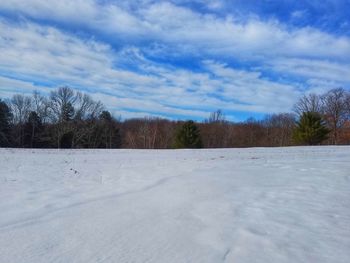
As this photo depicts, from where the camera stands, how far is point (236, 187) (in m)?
6.52

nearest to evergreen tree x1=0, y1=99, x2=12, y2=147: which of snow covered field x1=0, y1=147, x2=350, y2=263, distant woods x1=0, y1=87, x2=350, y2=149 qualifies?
distant woods x1=0, y1=87, x2=350, y2=149

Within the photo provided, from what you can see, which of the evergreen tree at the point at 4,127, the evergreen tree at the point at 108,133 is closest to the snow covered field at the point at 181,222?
the evergreen tree at the point at 4,127

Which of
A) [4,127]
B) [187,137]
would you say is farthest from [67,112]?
[187,137]

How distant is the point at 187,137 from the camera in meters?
36.2

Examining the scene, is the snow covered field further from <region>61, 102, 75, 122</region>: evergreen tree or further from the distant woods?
<region>61, 102, 75, 122</region>: evergreen tree

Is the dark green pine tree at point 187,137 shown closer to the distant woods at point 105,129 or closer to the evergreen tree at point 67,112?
the distant woods at point 105,129

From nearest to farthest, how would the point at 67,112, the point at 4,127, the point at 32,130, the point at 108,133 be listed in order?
the point at 4,127 < the point at 32,130 < the point at 67,112 < the point at 108,133

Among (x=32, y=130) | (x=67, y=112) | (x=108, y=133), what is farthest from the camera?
(x=108, y=133)

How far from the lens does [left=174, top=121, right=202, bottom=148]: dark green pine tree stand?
36156 mm

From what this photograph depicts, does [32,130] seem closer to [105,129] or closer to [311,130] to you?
[105,129]

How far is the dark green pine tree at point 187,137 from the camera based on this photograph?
3616cm

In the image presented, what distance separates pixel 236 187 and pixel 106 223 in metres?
3.20

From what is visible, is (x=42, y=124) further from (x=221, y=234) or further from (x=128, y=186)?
(x=221, y=234)

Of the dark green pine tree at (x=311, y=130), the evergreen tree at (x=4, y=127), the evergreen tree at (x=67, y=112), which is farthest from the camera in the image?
the evergreen tree at (x=67, y=112)
